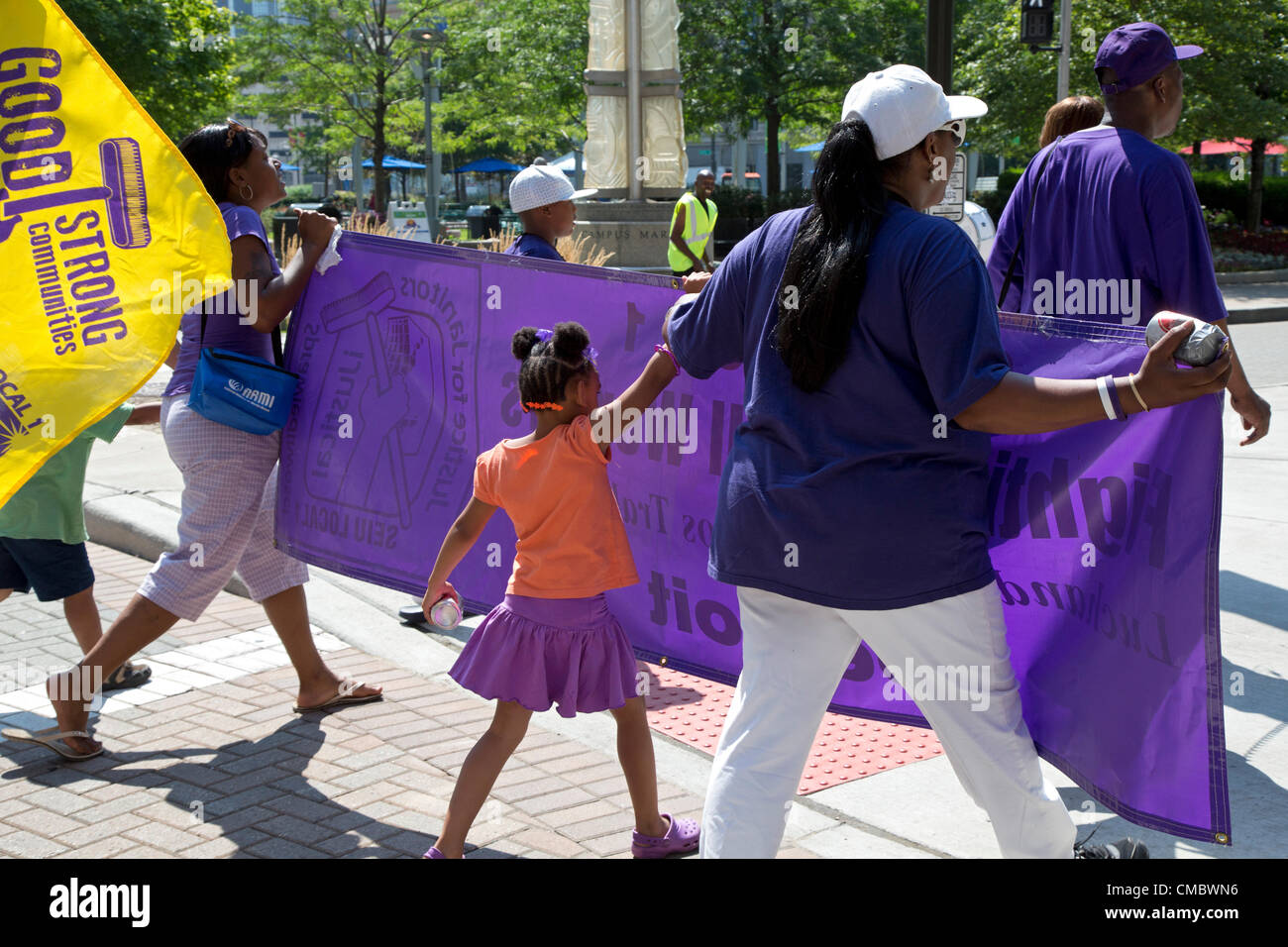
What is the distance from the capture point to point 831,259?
254cm

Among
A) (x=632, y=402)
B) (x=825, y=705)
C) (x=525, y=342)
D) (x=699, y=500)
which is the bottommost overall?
(x=825, y=705)

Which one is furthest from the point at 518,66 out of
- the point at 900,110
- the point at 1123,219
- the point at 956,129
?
the point at 900,110

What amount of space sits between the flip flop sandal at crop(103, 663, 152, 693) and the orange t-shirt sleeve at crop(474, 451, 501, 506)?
7.62 feet

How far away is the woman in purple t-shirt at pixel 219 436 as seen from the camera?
427 centimetres

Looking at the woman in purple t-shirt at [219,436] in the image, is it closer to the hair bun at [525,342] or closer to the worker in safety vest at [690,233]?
the hair bun at [525,342]

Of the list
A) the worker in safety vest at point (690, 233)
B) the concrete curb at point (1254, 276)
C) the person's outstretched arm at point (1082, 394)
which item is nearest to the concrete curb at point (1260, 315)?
the concrete curb at point (1254, 276)

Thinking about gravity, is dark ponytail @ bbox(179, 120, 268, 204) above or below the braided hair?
above

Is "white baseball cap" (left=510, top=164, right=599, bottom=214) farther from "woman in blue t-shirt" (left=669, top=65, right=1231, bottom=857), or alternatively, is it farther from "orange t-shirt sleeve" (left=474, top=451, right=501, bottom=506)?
"woman in blue t-shirt" (left=669, top=65, right=1231, bottom=857)

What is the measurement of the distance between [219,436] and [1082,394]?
2.91m

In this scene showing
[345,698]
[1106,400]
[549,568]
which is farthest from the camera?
[345,698]

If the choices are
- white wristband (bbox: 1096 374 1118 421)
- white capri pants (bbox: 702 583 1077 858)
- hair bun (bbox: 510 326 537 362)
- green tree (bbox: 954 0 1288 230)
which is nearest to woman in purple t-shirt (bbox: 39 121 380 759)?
hair bun (bbox: 510 326 537 362)

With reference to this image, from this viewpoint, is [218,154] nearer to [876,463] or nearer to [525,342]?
[525,342]

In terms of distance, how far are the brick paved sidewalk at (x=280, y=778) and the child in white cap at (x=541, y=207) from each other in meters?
1.74

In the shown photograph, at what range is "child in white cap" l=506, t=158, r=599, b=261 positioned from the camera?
16.1ft
